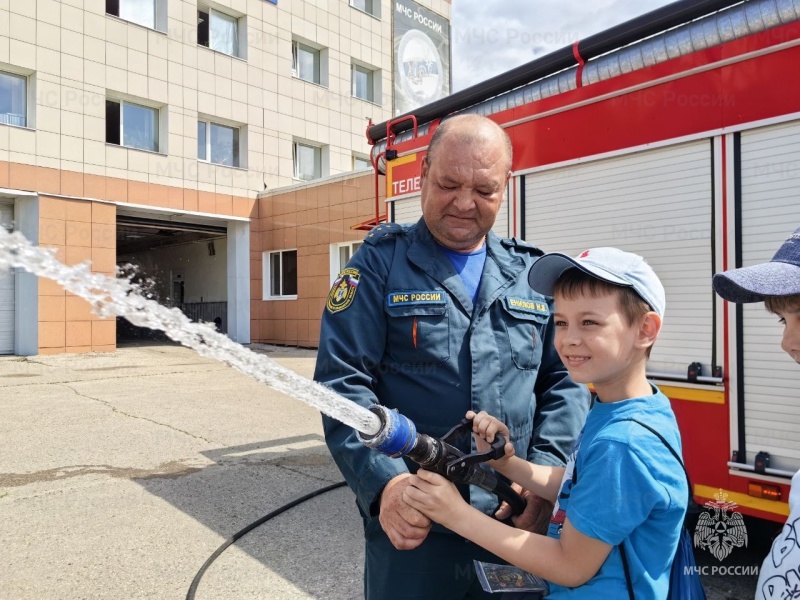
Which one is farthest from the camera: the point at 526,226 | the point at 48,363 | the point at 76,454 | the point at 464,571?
the point at 48,363

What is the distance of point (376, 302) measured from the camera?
185 cm

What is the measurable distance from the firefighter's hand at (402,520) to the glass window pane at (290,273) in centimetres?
1708

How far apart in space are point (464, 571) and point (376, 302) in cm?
83

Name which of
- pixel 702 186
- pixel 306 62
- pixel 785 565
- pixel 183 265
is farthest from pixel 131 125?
pixel 785 565

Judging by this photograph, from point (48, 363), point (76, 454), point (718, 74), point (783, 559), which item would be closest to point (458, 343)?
point (783, 559)

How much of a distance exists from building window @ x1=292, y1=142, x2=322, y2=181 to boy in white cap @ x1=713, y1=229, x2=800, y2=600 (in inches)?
747

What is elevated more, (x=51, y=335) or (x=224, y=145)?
(x=224, y=145)

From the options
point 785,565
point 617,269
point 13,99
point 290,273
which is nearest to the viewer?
point 785,565

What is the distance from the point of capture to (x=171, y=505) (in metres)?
4.66

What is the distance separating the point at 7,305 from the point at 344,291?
624 inches

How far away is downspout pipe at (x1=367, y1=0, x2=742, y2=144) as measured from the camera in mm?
3510

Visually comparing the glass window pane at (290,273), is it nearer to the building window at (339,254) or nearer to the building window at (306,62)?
the building window at (339,254)

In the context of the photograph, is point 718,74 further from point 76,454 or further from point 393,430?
point 76,454

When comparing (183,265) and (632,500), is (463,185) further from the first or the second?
(183,265)
